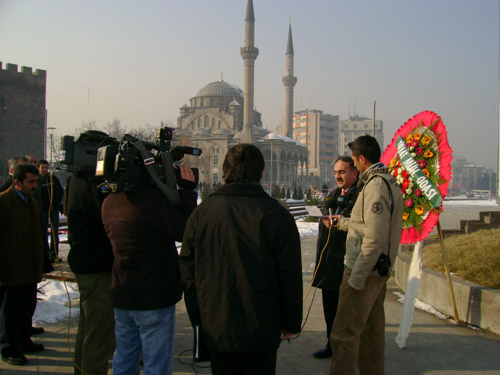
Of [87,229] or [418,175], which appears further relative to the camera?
[418,175]

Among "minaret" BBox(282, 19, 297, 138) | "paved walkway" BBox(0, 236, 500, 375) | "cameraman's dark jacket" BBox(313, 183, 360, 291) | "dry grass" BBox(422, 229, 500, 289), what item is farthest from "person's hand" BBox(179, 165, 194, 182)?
"minaret" BBox(282, 19, 297, 138)

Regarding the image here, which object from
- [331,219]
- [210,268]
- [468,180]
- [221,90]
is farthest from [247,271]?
[468,180]

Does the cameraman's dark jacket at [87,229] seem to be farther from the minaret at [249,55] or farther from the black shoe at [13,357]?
the minaret at [249,55]

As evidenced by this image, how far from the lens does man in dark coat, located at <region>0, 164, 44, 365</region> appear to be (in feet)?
12.6

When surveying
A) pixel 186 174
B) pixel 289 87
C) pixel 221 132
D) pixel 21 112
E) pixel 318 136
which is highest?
pixel 289 87

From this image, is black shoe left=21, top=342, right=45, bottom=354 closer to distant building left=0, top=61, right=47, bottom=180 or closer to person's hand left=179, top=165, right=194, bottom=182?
person's hand left=179, top=165, right=194, bottom=182

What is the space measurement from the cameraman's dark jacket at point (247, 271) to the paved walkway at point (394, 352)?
67.9 inches

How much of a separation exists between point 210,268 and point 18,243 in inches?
104

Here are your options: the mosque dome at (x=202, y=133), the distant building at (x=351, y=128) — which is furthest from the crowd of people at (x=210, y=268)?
the distant building at (x=351, y=128)

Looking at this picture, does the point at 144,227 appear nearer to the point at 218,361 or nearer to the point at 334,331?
the point at 218,361

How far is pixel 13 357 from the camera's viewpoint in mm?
A: 3771

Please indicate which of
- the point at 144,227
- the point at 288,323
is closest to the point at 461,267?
the point at 288,323

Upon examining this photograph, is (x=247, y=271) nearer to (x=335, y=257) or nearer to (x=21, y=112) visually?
(x=335, y=257)

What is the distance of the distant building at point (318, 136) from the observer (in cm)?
11031
